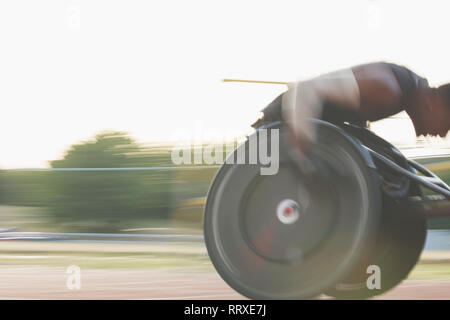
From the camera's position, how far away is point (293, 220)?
2.63 m

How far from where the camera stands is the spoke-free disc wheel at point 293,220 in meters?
2.55

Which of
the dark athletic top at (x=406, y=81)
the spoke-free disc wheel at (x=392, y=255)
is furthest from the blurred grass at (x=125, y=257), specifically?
the dark athletic top at (x=406, y=81)

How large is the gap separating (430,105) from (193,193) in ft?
15.9

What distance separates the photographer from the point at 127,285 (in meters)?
4.55

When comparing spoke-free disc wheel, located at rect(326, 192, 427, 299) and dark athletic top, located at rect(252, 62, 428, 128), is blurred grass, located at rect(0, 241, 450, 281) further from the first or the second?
dark athletic top, located at rect(252, 62, 428, 128)

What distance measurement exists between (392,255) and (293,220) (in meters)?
0.85

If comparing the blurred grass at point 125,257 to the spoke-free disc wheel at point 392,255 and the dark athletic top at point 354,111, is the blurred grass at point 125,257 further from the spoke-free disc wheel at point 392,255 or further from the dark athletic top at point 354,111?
the dark athletic top at point 354,111

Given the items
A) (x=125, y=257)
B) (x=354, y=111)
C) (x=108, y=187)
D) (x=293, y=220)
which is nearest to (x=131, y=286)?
(x=125, y=257)

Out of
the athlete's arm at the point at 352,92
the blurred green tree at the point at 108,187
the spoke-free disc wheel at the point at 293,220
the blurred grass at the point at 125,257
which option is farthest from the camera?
the blurred green tree at the point at 108,187

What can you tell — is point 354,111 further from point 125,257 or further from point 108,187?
point 108,187

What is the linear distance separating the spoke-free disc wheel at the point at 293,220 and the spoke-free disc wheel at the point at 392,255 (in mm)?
396

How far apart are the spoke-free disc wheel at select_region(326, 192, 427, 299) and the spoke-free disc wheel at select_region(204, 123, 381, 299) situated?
1.30ft

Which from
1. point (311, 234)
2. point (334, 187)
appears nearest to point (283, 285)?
point (311, 234)

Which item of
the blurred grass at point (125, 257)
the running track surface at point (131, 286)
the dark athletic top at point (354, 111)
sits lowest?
the blurred grass at point (125, 257)
